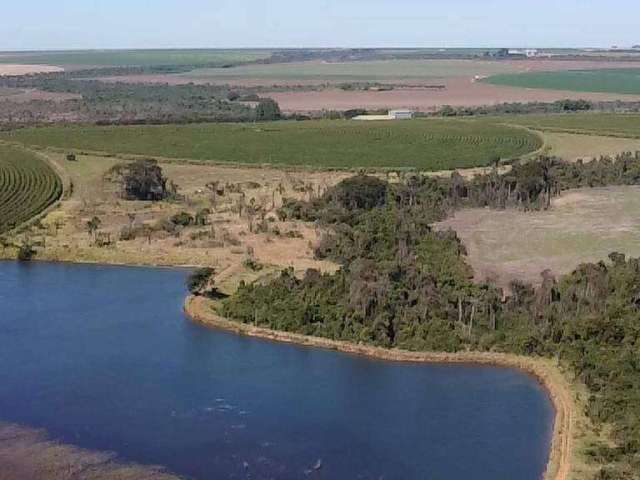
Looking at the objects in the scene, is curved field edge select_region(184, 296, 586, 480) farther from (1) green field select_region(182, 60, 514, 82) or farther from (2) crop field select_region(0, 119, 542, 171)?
(1) green field select_region(182, 60, 514, 82)

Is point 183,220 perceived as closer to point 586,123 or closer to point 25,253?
point 25,253

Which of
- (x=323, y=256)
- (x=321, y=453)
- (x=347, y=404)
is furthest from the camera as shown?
(x=323, y=256)

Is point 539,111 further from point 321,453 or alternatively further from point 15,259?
point 321,453

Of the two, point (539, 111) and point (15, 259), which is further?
point (539, 111)

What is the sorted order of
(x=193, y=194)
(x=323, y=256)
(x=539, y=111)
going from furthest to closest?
1. (x=539, y=111)
2. (x=193, y=194)
3. (x=323, y=256)

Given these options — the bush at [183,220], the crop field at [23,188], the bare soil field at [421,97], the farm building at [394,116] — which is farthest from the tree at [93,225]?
the bare soil field at [421,97]

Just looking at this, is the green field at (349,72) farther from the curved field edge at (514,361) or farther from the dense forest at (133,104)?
the curved field edge at (514,361)

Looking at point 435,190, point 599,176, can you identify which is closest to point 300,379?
point 435,190

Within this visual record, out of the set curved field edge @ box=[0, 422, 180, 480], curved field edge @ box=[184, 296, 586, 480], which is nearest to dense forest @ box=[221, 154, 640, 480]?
curved field edge @ box=[184, 296, 586, 480]
